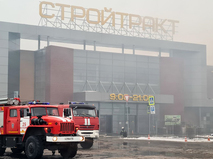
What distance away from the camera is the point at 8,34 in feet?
185

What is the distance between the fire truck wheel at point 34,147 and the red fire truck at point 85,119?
7.56 meters

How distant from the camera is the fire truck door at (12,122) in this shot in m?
20.1

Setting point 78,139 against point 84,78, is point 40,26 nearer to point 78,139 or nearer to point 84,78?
point 84,78

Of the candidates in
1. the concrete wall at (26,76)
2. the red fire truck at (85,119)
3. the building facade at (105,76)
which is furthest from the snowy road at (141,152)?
the concrete wall at (26,76)

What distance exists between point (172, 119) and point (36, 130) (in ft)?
152

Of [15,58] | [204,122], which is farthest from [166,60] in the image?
[15,58]

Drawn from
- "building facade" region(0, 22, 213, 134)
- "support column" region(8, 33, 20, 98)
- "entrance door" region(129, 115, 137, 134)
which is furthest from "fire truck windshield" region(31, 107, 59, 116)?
"entrance door" region(129, 115, 137, 134)

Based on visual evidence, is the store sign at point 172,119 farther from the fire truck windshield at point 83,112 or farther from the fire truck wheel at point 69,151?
the fire truck wheel at point 69,151

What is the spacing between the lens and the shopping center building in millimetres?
57125

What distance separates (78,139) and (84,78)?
137ft

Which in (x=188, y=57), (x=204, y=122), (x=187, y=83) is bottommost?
(x=204, y=122)

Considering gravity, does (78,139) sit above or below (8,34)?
below

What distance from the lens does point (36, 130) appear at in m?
18.7

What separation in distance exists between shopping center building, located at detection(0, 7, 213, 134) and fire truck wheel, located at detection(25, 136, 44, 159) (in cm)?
3541
